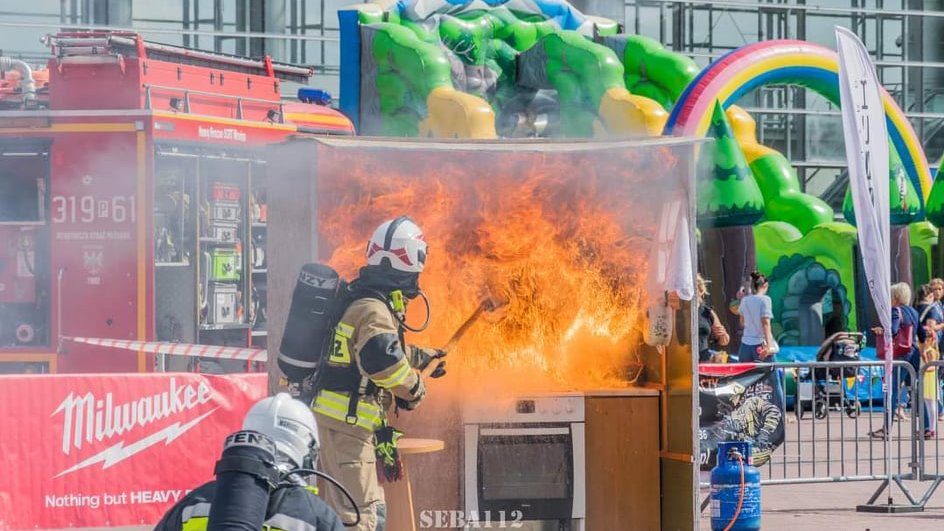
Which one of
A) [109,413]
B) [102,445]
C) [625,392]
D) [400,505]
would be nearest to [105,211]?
[109,413]

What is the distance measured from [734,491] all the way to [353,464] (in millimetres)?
2857

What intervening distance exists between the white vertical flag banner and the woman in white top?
4.61m

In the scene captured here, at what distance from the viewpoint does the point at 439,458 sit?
8852 millimetres

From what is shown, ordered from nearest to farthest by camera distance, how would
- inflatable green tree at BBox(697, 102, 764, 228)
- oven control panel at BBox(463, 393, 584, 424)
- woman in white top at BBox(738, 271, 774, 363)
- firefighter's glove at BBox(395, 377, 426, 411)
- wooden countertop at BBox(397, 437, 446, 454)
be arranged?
firefighter's glove at BBox(395, 377, 426, 411), wooden countertop at BBox(397, 437, 446, 454), oven control panel at BBox(463, 393, 584, 424), woman in white top at BBox(738, 271, 774, 363), inflatable green tree at BBox(697, 102, 764, 228)

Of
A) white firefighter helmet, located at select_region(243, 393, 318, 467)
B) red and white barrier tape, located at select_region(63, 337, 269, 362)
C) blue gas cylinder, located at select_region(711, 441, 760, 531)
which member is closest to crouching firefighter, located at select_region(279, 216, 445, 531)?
blue gas cylinder, located at select_region(711, 441, 760, 531)

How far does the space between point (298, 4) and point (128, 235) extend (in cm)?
1529

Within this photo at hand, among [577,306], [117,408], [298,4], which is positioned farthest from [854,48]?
[298,4]

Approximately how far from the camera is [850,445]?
14.2 meters

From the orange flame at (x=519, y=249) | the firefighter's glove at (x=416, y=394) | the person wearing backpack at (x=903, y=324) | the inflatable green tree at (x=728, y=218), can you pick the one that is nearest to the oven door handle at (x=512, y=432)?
the orange flame at (x=519, y=249)

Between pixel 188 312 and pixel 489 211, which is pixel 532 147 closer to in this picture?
pixel 489 211

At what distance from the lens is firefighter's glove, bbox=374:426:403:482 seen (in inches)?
308

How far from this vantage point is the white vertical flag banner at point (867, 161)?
34.4 ft

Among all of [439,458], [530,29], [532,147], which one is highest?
[530,29]

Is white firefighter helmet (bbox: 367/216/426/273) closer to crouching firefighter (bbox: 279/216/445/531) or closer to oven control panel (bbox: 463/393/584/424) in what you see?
crouching firefighter (bbox: 279/216/445/531)
